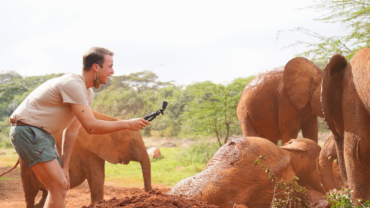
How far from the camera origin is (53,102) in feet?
9.11

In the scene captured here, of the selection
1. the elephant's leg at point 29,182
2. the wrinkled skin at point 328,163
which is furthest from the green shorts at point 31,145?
the elephant's leg at point 29,182

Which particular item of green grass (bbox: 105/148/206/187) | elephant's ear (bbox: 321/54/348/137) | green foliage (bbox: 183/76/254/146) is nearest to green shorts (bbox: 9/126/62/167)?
elephant's ear (bbox: 321/54/348/137)

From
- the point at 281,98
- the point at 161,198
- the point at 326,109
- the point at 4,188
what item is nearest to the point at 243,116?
the point at 281,98

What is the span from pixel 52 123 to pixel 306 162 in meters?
3.18

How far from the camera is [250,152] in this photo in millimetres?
3734

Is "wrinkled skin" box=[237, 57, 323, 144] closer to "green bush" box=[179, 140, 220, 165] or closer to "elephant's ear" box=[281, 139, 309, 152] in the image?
"elephant's ear" box=[281, 139, 309, 152]

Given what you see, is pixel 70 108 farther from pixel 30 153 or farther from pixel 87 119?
pixel 30 153

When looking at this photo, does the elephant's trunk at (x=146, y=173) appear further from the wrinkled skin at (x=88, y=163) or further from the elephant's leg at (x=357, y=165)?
the elephant's leg at (x=357, y=165)

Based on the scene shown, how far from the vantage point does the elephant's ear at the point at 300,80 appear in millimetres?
6074

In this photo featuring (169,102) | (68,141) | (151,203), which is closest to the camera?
(151,203)

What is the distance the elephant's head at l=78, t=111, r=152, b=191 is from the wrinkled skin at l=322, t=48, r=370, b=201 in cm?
368

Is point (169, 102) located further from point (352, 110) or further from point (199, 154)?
point (352, 110)

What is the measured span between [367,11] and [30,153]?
7526 millimetres

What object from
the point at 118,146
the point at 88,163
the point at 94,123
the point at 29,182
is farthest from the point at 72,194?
the point at 94,123
